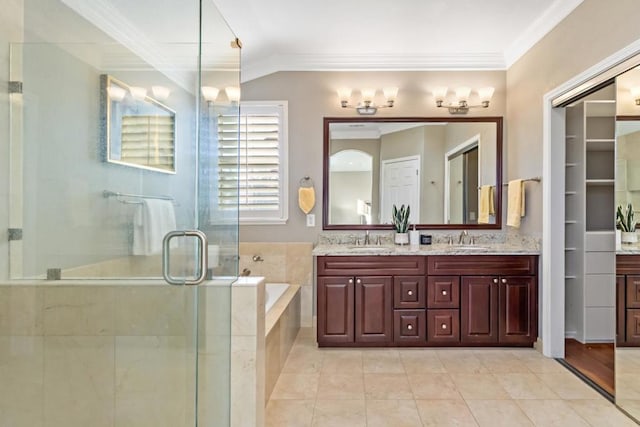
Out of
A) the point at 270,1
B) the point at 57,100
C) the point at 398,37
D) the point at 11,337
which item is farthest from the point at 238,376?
the point at 398,37

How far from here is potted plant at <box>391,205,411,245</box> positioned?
3682 mm

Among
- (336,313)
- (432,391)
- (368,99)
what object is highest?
(368,99)

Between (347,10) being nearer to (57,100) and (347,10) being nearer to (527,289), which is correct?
(57,100)

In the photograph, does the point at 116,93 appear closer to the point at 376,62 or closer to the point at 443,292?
the point at 376,62

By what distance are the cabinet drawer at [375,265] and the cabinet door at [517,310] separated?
0.72 meters

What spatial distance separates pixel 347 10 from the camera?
2.85m

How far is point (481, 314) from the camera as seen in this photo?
3.21 metres

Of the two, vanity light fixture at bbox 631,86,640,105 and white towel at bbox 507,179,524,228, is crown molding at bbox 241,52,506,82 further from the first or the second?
vanity light fixture at bbox 631,86,640,105

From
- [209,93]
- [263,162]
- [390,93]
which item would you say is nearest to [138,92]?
[209,93]

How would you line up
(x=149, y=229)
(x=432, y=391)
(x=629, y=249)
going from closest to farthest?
(x=149, y=229) → (x=629, y=249) → (x=432, y=391)

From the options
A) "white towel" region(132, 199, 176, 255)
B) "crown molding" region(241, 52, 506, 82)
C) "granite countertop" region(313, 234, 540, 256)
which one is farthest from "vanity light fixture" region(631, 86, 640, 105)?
"white towel" region(132, 199, 176, 255)

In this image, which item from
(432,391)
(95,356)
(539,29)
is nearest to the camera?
(95,356)

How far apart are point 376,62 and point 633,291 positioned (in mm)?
2702

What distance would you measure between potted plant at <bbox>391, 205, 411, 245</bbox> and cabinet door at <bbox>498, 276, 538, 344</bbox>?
918 millimetres
